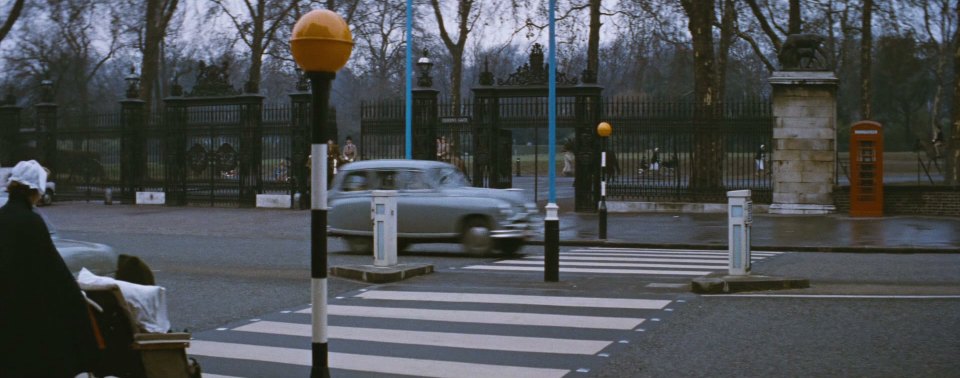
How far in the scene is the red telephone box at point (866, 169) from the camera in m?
24.3

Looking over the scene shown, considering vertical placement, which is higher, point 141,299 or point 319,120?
point 319,120

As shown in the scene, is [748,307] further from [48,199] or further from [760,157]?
[48,199]

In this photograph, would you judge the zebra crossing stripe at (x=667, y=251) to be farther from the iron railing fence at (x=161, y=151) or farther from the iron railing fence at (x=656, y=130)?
the iron railing fence at (x=161, y=151)

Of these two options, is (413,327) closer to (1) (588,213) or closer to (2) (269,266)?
(2) (269,266)

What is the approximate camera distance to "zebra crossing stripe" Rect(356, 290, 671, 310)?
11406 mm

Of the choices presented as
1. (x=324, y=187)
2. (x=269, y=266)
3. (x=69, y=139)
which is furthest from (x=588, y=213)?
(x=324, y=187)

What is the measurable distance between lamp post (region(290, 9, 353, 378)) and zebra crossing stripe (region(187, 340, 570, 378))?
6.40 feet

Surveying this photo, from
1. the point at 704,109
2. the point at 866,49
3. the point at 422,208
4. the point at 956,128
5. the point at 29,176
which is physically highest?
the point at 866,49

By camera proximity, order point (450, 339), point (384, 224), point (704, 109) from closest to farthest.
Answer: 1. point (450, 339)
2. point (384, 224)
3. point (704, 109)

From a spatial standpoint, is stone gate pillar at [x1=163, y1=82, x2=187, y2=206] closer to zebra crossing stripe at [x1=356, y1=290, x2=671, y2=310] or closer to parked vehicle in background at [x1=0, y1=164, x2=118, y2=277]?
zebra crossing stripe at [x1=356, y1=290, x2=671, y2=310]

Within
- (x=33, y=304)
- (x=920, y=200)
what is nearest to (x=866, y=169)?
(x=920, y=200)

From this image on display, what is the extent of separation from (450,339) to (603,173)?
1282cm

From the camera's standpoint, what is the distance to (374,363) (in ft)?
27.8

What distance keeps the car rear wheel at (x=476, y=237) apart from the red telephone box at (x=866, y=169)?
10.7 m
